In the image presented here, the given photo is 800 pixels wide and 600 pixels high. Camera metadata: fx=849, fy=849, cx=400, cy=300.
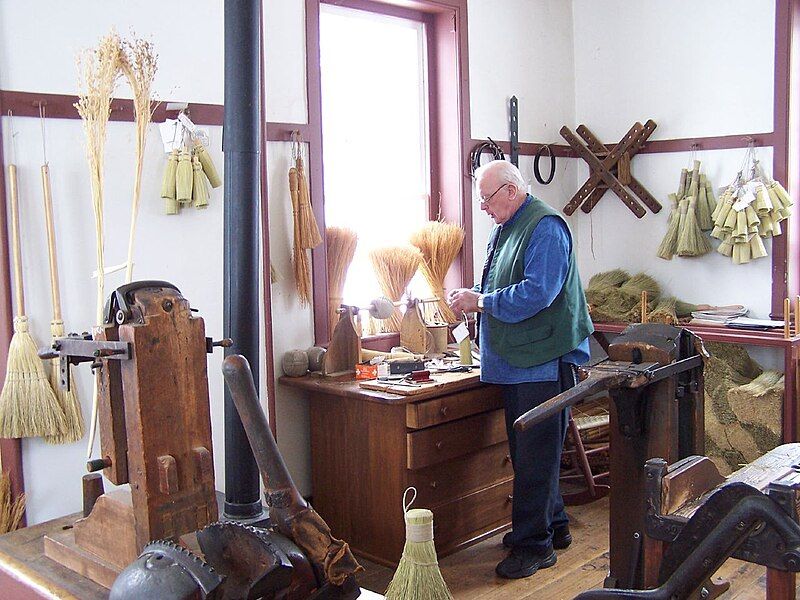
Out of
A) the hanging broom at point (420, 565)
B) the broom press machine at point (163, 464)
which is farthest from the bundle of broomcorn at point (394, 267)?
the hanging broom at point (420, 565)

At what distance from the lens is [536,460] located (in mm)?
3752

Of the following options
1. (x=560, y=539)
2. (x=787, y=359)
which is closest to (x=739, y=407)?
(x=787, y=359)

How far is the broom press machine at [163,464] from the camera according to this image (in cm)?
172

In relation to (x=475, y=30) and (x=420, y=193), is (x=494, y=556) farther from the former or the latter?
(x=475, y=30)

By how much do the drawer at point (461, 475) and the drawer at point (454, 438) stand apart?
51 millimetres

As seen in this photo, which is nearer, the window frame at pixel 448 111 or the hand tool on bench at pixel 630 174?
the window frame at pixel 448 111

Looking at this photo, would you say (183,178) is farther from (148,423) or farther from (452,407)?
(148,423)

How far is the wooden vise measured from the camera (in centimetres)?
188

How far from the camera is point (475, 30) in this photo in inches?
202

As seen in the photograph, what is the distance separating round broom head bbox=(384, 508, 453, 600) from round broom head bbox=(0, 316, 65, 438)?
1.84 metres

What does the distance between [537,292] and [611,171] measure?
96.9 inches

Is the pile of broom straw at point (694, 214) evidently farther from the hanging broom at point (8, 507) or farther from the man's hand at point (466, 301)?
the hanging broom at point (8, 507)

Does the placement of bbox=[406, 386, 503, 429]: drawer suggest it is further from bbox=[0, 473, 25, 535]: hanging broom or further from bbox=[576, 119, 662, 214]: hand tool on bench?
bbox=[576, 119, 662, 214]: hand tool on bench

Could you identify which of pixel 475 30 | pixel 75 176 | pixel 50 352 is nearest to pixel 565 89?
pixel 475 30
